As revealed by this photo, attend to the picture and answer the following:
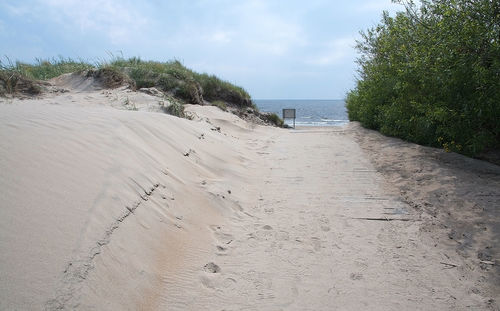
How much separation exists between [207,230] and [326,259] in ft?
4.00

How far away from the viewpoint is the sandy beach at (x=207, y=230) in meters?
2.18

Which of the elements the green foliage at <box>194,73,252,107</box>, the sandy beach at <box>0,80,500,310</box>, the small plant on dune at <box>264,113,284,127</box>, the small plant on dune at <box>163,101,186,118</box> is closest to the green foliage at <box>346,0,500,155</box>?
the sandy beach at <box>0,80,500,310</box>

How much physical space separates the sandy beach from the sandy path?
0.05 ft

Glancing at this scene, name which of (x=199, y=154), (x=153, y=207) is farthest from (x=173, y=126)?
(x=153, y=207)

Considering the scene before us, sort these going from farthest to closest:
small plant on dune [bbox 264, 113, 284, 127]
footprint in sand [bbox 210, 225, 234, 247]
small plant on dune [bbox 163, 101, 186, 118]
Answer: small plant on dune [bbox 264, 113, 284, 127]
small plant on dune [bbox 163, 101, 186, 118]
footprint in sand [bbox 210, 225, 234, 247]

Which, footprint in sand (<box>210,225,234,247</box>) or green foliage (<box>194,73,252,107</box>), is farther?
green foliage (<box>194,73,252,107</box>)

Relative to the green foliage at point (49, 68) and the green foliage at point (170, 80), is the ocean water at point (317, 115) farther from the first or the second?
the green foliage at point (49, 68)

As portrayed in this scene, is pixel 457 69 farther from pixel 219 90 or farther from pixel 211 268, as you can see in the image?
pixel 219 90

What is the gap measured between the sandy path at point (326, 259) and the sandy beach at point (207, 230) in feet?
0.05

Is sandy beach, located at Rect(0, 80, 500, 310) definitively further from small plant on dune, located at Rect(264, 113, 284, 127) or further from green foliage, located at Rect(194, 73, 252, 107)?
small plant on dune, located at Rect(264, 113, 284, 127)

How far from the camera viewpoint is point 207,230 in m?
3.46

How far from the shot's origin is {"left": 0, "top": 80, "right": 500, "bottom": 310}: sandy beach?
2176mm

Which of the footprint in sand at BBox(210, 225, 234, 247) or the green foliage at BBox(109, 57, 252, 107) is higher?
the green foliage at BBox(109, 57, 252, 107)

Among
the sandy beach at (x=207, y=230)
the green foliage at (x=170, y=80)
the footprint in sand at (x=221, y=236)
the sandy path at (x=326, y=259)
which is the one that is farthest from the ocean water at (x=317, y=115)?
the footprint in sand at (x=221, y=236)
